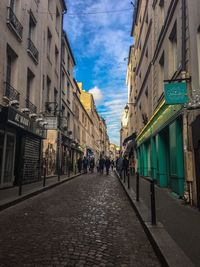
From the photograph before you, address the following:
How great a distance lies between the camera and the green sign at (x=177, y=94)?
27.7 feet

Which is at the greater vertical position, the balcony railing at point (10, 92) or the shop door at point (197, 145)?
the balcony railing at point (10, 92)

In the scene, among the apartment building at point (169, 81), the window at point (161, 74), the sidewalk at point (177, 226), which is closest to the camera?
the sidewalk at point (177, 226)

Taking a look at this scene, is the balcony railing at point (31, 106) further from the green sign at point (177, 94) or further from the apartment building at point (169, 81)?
the green sign at point (177, 94)

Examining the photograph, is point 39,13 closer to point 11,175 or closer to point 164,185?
point 11,175

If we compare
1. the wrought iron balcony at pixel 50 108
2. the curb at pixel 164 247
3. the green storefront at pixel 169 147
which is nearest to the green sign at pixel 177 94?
the green storefront at pixel 169 147

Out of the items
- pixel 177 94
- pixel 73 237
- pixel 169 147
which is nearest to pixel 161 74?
pixel 169 147

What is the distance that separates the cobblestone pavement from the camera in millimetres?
4238

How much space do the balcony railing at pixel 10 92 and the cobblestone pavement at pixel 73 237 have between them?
18.4 ft

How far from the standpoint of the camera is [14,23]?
1324cm

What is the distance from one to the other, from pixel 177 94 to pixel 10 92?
7648 millimetres

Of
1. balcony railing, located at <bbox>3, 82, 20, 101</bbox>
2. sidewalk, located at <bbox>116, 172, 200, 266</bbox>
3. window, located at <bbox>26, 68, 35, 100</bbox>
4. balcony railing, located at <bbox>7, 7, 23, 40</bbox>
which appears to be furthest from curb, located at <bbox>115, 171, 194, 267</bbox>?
window, located at <bbox>26, 68, 35, 100</bbox>

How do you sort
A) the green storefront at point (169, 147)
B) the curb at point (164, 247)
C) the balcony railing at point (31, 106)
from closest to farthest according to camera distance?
the curb at point (164, 247) → the green storefront at point (169, 147) → the balcony railing at point (31, 106)

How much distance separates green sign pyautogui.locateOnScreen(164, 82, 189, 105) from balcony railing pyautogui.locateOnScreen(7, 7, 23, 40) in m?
7.84

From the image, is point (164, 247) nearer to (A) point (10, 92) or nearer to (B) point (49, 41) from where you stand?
(A) point (10, 92)
